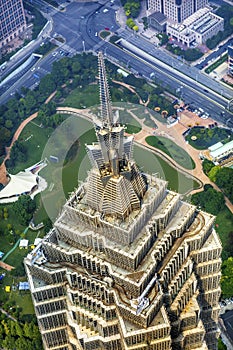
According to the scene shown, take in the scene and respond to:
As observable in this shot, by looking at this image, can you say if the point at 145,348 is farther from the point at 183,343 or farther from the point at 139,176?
the point at 139,176

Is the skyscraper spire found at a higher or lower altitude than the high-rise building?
higher

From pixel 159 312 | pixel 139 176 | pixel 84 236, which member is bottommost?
pixel 159 312

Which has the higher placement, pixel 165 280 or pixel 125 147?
pixel 125 147

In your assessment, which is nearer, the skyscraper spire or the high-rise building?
the skyscraper spire

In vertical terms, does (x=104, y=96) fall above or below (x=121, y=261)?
above

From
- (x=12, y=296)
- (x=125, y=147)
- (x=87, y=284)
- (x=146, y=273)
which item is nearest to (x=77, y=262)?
(x=87, y=284)

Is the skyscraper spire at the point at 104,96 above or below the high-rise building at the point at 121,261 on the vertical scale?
above

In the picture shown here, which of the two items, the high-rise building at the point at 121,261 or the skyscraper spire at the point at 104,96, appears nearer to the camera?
the skyscraper spire at the point at 104,96

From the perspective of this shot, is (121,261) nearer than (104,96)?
No
